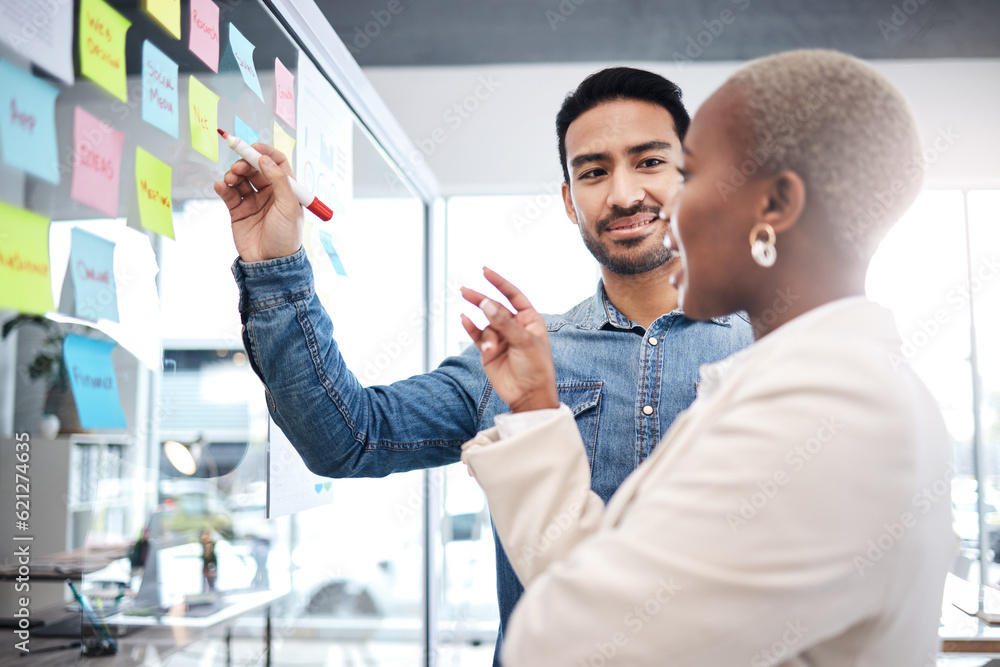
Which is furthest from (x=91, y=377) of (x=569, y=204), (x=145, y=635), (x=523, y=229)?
(x=523, y=229)

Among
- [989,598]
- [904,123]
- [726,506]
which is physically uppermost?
[904,123]

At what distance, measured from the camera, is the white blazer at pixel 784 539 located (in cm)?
49

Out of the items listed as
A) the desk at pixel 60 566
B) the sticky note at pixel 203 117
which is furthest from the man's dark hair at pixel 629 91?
the desk at pixel 60 566

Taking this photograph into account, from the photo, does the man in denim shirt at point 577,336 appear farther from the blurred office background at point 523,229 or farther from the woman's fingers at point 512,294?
the blurred office background at point 523,229

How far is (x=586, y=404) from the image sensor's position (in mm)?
1106

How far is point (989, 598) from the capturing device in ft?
6.94

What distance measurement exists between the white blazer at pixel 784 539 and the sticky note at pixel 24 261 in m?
0.55

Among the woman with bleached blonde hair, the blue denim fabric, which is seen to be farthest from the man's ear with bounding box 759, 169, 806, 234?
the blue denim fabric

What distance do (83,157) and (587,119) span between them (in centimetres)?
80

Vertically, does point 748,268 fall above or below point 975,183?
below

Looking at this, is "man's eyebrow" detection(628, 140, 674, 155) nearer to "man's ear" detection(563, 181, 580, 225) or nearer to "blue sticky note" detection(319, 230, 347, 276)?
"man's ear" detection(563, 181, 580, 225)

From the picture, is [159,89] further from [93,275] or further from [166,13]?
[93,275]

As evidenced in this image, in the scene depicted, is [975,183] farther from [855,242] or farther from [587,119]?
[855,242]

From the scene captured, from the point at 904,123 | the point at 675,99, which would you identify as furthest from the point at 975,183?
the point at 904,123
